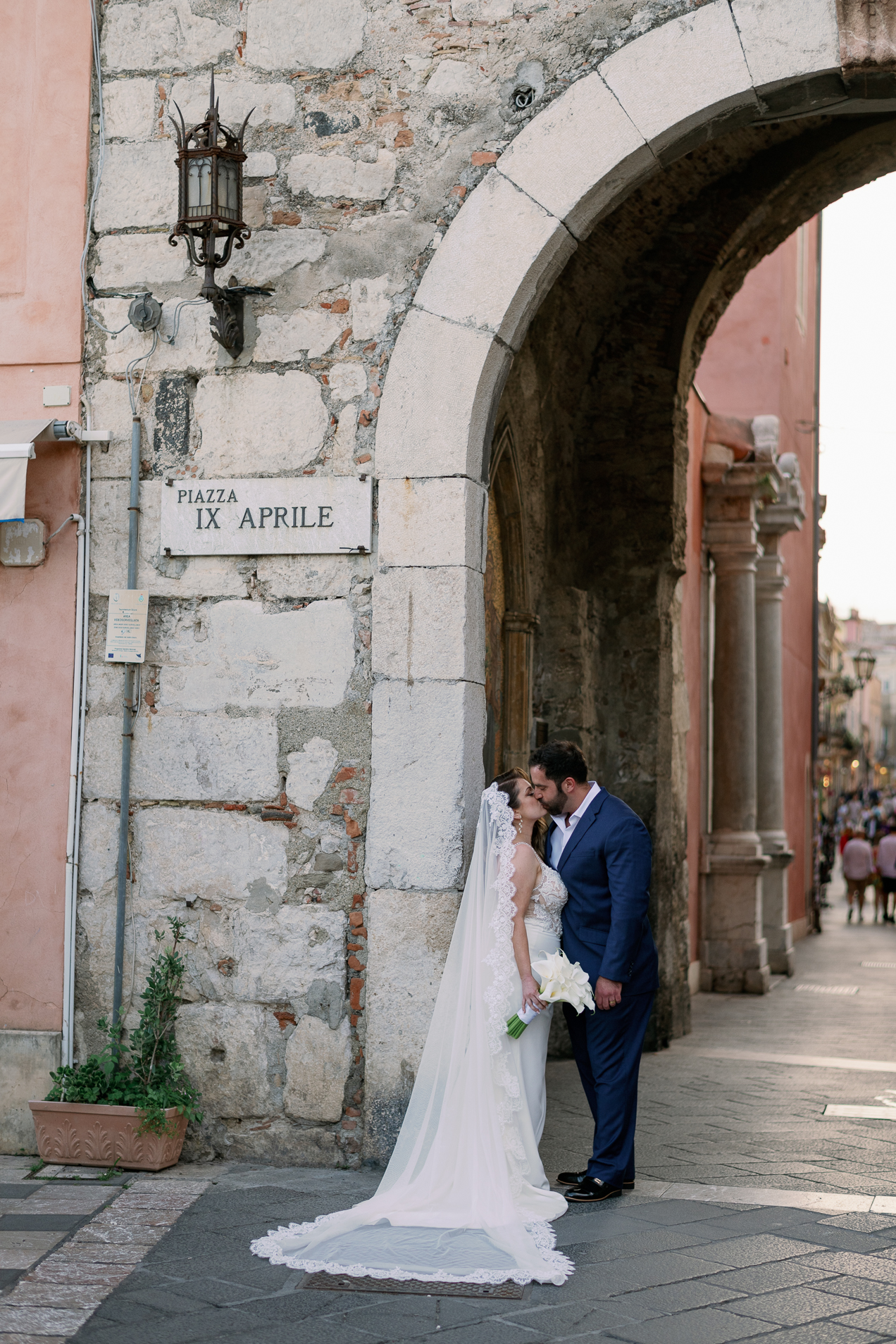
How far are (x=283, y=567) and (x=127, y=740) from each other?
33.3 inches

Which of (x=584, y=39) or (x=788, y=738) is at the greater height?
(x=584, y=39)

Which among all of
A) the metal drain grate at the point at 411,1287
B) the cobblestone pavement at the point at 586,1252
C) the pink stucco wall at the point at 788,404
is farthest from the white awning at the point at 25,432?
the pink stucco wall at the point at 788,404

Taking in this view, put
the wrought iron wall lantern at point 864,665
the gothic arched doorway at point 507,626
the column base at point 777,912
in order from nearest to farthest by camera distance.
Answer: the gothic arched doorway at point 507,626 < the column base at point 777,912 < the wrought iron wall lantern at point 864,665

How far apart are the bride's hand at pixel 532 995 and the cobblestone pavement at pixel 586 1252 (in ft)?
2.07

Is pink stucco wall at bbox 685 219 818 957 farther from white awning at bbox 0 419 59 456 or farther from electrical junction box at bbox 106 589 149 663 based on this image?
white awning at bbox 0 419 59 456

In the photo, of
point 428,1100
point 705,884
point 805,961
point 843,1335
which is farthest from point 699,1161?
point 805,961

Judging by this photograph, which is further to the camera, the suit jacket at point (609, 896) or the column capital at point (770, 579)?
the column capital at point (770, 579)

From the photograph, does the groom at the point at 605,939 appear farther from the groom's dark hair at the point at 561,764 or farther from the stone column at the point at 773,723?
the stone column at the point at 773,723

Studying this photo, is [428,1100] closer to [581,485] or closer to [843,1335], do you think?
[843,1335]

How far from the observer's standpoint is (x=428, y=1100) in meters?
4.43

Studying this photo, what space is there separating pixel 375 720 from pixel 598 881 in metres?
0.95

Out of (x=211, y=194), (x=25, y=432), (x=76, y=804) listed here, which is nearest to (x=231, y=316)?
(x=211, y=194)

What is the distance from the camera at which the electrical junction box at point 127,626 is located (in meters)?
5.07

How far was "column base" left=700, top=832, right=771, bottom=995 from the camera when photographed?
412 inches
